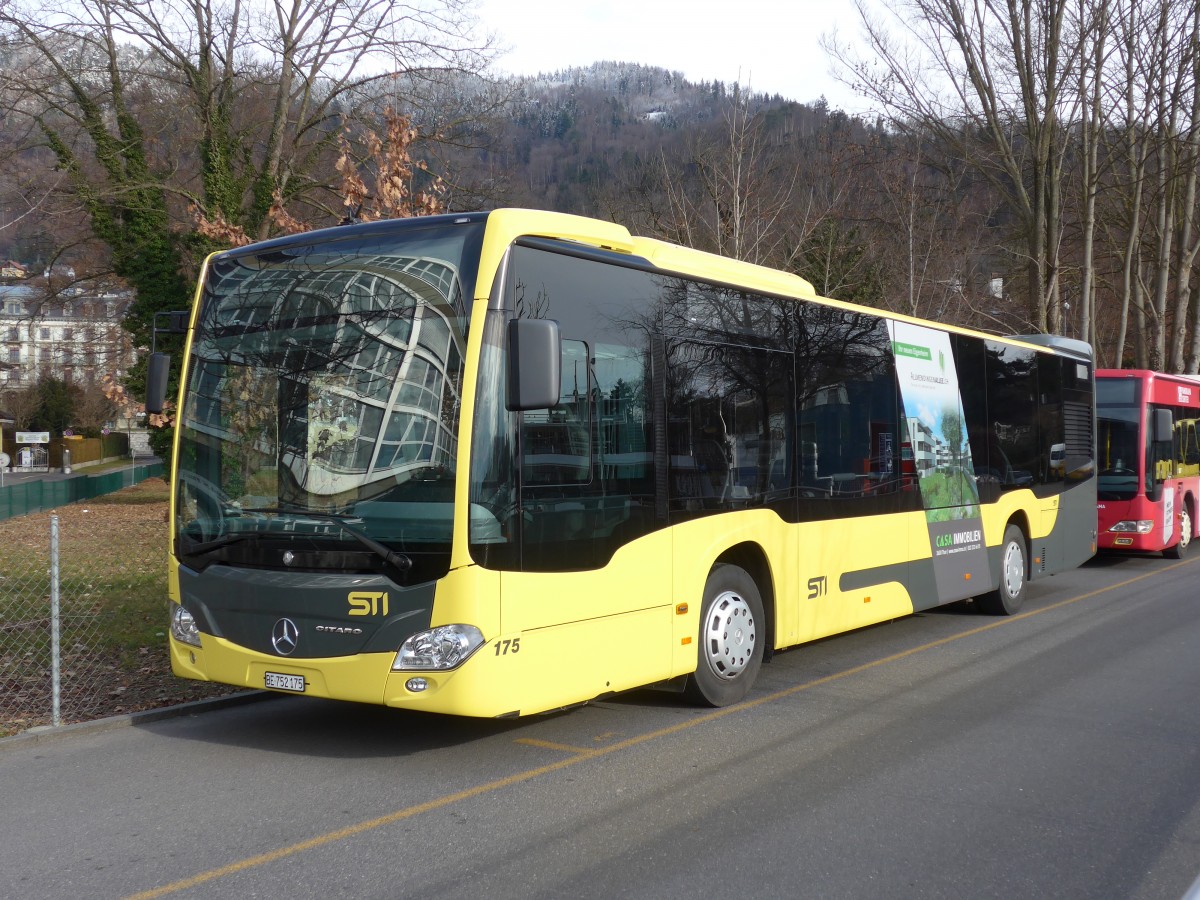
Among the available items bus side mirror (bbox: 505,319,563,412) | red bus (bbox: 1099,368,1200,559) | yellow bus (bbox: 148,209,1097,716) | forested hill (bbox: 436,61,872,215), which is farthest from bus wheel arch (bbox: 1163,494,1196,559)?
bus side mirror (bbox: 505,319,563,412)

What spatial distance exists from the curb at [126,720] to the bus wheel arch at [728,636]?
3209 mm

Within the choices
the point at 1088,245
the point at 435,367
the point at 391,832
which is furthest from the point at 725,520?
the point at 1088,245

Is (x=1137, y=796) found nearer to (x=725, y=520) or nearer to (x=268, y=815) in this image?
(x=725, y=520)

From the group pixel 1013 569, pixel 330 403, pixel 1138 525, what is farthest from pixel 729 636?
pixel 1138 525

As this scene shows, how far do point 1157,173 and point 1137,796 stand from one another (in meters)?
24.8

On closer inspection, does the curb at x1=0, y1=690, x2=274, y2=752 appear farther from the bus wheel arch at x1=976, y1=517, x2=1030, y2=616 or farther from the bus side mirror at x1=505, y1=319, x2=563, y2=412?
the bus wheel arch at x1=976, y1=517, x2=1030, y2=616

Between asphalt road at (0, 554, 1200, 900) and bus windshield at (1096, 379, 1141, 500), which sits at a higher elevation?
bus windshield at (1096, 379, 1141, 500)

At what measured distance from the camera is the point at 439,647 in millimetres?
6078

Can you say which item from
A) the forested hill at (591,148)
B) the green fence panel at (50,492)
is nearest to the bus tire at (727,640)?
the forested hill at (591,148)

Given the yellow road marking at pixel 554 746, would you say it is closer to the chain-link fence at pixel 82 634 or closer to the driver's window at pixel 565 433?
the driver's window at pixel 565 433

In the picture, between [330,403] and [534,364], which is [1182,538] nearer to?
[534,364]

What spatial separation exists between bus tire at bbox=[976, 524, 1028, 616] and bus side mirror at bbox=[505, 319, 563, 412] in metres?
8.10

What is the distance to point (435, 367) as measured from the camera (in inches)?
247

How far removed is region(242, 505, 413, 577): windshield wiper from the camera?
6133 mm
